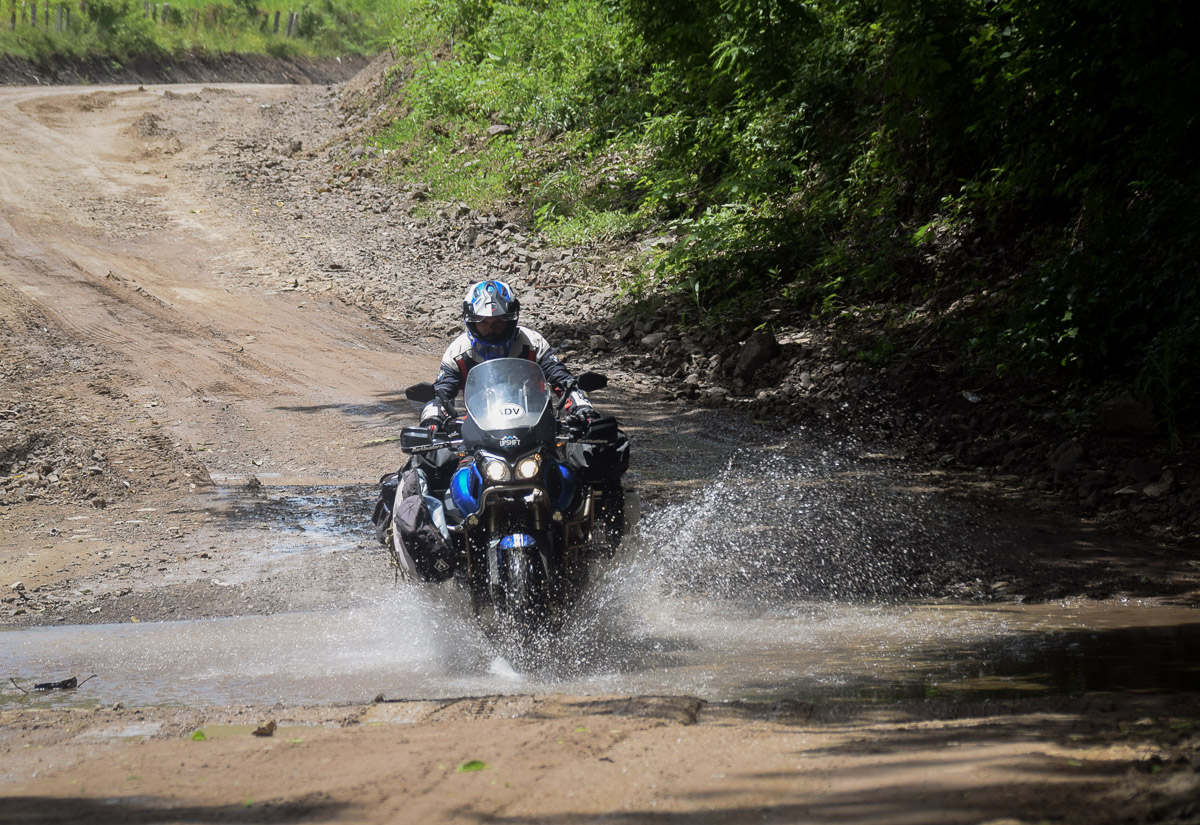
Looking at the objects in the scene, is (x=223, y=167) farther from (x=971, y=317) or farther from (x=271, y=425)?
(x=971, y=317)

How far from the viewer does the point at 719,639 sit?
Answer: 536 centimetres

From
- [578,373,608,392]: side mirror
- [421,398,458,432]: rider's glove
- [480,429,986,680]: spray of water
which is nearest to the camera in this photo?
[480,429,986,680]: spray of water

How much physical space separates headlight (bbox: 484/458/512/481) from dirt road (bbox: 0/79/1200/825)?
1.08 metres

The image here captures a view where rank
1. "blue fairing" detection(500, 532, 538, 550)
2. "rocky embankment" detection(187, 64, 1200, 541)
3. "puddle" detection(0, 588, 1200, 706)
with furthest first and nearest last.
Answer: "rocky embankment" detection(187, 64, 1200, 541) → "blue fairing" detection(500, 532, 538, 550) → "puddle" detection(0, 588, 1200, 706)

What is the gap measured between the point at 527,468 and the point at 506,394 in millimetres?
472

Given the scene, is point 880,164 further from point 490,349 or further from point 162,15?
point 162,15

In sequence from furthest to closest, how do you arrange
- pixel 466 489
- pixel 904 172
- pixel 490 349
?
pixel 904 172 < pixel 490 349 < pixel 466 489

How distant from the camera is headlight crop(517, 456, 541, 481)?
4.83 meters

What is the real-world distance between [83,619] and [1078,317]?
8210 mm

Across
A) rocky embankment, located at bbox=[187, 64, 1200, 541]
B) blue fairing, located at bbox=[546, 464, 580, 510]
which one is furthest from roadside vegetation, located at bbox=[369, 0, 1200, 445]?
blue fairing, located at bbox=[546, 464, 580, 510]

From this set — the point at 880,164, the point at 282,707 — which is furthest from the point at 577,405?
the point at 880,164

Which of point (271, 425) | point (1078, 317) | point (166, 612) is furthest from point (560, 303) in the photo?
point (166, 612)

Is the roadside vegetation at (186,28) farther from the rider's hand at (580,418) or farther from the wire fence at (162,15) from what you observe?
the rider's hand at (580,418)

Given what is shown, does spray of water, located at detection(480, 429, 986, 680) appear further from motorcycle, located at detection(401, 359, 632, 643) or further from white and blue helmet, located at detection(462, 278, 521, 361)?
white and blue helmet, located at detection(462, 278, 521, 361)
